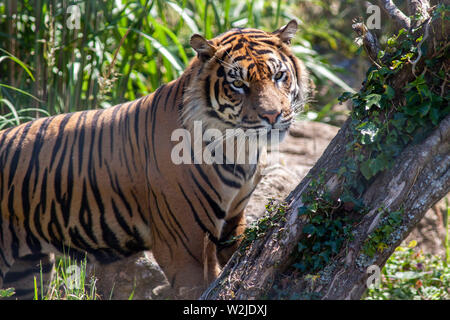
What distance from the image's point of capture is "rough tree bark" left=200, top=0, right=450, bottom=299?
9.37 feet

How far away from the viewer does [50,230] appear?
12.5 ft

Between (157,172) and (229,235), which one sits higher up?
(157,172)

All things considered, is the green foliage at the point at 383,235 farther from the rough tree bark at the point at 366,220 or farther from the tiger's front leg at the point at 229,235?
the tiger's front leg at the point at 229,235

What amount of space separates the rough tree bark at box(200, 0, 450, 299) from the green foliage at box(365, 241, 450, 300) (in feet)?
4.54

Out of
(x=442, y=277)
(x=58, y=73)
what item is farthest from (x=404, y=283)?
(x=58, y=73)

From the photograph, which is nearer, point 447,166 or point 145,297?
point 447,166

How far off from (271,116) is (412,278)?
6.68 ft

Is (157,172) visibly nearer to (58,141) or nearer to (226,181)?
(226,181)

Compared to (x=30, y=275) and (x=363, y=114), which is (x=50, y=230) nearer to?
(x=30, y=275)

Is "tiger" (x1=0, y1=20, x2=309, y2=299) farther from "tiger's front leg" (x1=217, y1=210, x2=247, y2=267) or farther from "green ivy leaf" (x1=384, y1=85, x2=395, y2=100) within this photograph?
"green ivy leaf" (x1=384, y1=85, x2=395, y2=100)

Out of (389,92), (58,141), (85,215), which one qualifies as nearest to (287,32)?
(389,92)

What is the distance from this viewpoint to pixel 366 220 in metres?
2.92

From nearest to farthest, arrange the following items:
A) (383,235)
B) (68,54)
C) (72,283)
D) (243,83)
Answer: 1. (383,235)
2. (243,83)
3. (72,283)
4. (68,54)
